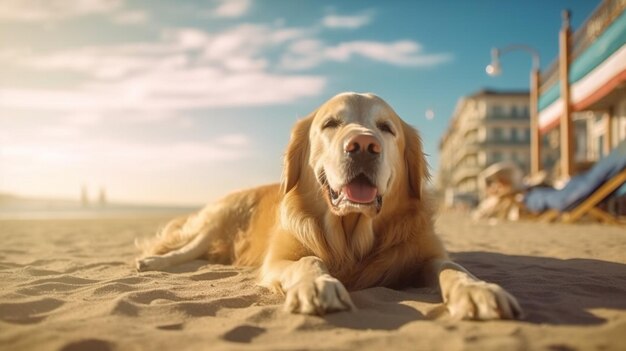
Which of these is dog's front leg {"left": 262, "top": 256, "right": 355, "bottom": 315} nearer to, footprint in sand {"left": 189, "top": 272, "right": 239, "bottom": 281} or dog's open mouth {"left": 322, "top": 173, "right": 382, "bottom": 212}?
dog's open mouth {"left": 322, "top": 173, "right": 382, "bottom": 212}

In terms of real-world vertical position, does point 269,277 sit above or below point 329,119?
below

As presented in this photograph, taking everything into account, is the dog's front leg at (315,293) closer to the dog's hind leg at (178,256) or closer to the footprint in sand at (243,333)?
the footprint in sand at (243,333)

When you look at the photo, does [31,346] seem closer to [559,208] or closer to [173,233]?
[173,233]

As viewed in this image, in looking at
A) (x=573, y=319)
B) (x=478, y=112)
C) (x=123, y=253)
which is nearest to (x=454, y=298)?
(x=573, y=319)

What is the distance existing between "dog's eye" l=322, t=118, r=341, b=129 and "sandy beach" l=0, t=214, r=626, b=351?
1.13 metres

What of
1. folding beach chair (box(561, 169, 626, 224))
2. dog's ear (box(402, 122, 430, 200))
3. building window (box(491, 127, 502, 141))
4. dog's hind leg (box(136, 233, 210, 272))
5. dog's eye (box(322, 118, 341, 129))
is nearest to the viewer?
dog's eye (box(322, 118, 341, 129))

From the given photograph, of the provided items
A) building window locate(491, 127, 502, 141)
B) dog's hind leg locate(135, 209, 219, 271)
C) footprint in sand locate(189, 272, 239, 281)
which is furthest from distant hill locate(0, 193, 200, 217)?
building window locate(491, 127, 502, 141)

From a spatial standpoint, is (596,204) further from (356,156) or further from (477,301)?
(477,301)

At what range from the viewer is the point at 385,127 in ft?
10.5

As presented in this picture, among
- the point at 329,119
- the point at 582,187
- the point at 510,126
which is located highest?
the point at 510,126

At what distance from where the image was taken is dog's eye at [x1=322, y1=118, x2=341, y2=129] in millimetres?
3150

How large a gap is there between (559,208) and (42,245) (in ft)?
31.1

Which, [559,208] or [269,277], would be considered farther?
[559,208]

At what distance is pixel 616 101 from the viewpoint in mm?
13039
